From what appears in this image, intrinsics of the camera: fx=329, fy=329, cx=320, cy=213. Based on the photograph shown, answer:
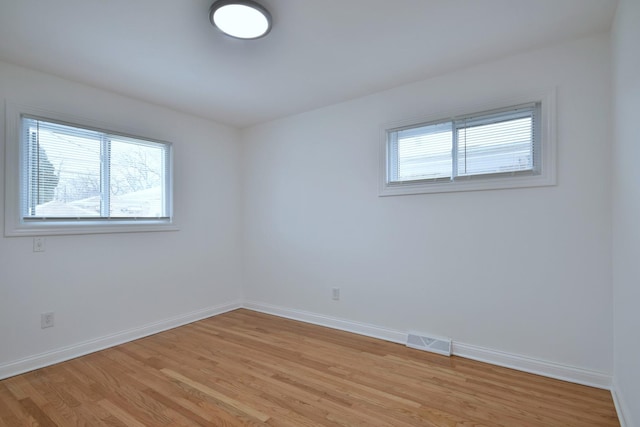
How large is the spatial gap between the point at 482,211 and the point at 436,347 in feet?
4.13

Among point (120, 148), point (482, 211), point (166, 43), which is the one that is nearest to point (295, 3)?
point (166, 43)

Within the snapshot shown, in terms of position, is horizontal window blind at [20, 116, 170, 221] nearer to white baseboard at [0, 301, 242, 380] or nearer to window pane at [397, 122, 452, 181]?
white baseboard at [0, 301, 242, 380]

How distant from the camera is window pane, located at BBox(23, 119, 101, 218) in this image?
278cm

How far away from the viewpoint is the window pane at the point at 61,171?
2775 mm

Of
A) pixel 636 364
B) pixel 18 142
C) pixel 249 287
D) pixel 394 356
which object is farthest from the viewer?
pixel 249 287

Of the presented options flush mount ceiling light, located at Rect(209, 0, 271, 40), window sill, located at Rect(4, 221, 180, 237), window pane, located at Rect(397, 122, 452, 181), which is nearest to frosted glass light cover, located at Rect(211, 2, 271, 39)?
flush mount ceiling light, located at Rect(209, 0, 271, 40)

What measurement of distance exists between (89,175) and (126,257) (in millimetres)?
869

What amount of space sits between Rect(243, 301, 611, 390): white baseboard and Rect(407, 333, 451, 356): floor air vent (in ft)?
0.22

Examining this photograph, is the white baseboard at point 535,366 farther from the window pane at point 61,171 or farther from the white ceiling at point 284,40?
the window pane at point 61,171

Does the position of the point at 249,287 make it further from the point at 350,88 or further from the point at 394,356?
the point at 350,88

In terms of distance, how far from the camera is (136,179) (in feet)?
11.5

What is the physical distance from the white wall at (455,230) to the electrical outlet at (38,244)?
2.24 metres

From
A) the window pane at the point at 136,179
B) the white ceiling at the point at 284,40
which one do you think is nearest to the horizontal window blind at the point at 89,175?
the window pane at the point at 136,179

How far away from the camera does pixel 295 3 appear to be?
1984 mm
